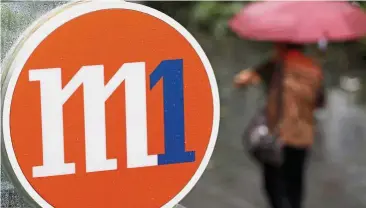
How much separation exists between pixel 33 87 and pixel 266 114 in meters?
3.87

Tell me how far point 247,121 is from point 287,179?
323cm

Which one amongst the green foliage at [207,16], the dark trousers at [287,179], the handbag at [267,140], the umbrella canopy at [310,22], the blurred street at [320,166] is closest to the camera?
the handbag at [267,140]

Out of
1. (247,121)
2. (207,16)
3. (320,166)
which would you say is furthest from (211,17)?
(320,166)

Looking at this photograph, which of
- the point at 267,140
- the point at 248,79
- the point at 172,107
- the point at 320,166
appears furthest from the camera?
the point at 320,166

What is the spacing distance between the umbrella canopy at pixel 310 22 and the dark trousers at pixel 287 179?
85cm

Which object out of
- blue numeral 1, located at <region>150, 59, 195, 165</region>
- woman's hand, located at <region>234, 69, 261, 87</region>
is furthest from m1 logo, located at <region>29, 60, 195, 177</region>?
woman's hand, located at <region>234, 69, 261, 87</region>

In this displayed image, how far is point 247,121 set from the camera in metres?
9.55

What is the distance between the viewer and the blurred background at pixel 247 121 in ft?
24.4

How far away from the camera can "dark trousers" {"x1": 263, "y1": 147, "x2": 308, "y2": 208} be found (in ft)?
20.5

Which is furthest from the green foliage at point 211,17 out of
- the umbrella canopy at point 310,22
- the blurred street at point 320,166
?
the umbrella canopy at point 310,22

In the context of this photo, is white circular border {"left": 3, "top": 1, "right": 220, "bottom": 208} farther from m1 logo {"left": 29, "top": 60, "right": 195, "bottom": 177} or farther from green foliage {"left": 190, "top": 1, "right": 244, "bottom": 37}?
green foliage {"left": 190, "top": 1, "right": 244, "bottom": 37}

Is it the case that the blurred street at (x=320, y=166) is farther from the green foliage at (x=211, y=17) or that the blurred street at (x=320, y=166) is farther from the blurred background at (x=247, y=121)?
the green foliage at (x=211, y=17)

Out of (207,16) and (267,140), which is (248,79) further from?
(207,16)

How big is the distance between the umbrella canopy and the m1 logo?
3.96 meters
